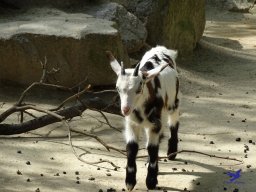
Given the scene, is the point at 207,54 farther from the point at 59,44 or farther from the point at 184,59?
the point at 59,44

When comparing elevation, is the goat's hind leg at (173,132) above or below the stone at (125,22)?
below

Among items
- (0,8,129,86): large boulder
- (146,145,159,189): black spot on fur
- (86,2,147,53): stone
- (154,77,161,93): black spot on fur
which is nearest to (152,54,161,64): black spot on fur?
(154,77,161,93): black spot on fur

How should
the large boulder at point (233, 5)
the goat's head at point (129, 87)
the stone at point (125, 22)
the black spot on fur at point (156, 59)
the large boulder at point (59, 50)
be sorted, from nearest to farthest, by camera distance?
the goat's head at point (129, 87) < the black spot on fur at point (156, 59) < the large boulder at point (59, 50) < the stone at point (125, 22) < the large boulder at point (233, 5)

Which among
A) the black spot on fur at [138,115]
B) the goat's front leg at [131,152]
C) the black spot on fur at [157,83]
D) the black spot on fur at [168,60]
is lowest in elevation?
the goat's front leg at [131,152]

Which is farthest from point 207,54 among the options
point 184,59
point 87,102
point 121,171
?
point 121,171

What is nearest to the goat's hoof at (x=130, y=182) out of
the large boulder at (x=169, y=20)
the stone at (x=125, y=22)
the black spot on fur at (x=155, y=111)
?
the black spot on fur at (x=155, y=111)

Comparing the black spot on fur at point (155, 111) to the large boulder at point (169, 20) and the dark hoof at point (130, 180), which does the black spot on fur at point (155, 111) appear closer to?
the dark hoof at point (130, 180)

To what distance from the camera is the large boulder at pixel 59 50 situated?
688 cm

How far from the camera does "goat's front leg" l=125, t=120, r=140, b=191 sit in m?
4.41

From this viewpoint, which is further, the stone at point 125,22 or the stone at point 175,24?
the stone at point 175,24

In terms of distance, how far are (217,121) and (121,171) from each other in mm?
2064

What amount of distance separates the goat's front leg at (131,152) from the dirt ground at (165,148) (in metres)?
0.16

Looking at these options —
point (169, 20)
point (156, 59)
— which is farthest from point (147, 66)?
point (169, 20)

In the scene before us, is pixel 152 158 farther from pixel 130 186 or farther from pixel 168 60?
pixel 168 60
